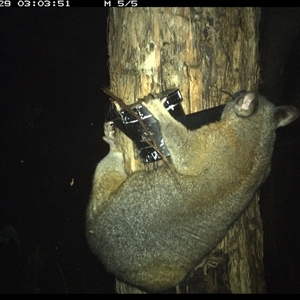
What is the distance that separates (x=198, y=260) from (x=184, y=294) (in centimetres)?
40

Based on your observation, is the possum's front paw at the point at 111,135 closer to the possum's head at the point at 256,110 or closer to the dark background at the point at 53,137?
the possum's head at the point at 256,110

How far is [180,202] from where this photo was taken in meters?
3.21

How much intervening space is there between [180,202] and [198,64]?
1.37 metres

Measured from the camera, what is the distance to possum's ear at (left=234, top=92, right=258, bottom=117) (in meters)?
3.23

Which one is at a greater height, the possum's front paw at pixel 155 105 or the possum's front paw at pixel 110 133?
the possum's front paw at pixel 155 105

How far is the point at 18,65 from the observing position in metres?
11.1

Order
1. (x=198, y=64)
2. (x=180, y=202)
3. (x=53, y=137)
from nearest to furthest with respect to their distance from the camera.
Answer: (x=198, y=64) < (x=180, y=202) < (x=53, y=137)

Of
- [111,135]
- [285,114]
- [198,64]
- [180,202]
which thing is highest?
[198,64]

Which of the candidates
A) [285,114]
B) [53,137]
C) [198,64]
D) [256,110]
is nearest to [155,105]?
[198,64]

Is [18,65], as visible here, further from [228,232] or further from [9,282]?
[228,232]

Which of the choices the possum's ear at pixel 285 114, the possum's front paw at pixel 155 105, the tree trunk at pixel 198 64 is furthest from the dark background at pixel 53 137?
the possum's front paw at pixel 155 105

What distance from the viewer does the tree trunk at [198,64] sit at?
9.96 ft

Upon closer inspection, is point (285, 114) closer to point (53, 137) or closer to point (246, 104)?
point (246, 104)

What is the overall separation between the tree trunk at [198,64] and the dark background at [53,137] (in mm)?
6556
